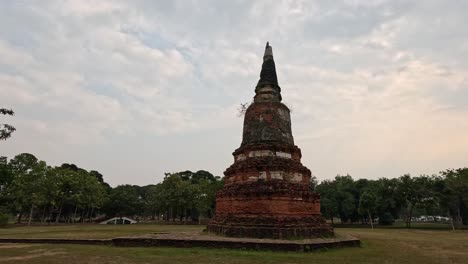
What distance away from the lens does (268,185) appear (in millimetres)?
17469

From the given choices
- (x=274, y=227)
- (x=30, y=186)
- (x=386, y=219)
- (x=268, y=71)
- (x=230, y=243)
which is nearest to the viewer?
(x=230, y=243)

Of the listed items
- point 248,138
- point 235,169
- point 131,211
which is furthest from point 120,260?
point 131,211

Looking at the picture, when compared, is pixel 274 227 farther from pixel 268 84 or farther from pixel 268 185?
pixel 268 84

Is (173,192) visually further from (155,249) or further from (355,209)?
(155,249)

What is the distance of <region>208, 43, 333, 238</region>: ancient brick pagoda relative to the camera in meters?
16.7

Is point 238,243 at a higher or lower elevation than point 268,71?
lower

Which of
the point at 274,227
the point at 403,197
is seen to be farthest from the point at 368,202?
the point at 274,227

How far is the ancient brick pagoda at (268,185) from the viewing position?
1667 cm

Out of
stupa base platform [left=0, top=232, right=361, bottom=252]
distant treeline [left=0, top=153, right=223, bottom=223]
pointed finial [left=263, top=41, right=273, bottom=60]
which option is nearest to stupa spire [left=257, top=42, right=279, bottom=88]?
pointed finial [left=263, top=41, right=273, bottom=60]

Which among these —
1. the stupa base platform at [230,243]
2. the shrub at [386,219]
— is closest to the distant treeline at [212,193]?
the shrub at [386,219]

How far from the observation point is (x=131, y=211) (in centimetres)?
6325

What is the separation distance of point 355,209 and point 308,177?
1372 inches

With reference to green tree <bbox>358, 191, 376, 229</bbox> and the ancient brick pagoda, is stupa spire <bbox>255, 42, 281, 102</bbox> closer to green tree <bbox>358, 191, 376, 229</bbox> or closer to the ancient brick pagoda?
the ancient brick pagoda

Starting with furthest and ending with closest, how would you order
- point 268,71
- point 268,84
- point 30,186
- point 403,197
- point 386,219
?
point 386,219 < point 403,197 < point 30,186 < point 268,71 < point 268,84
